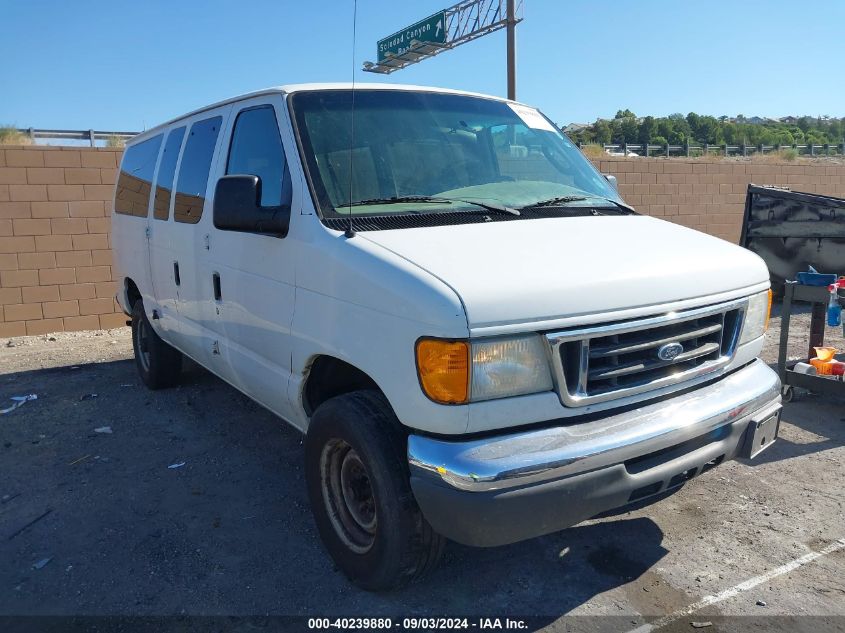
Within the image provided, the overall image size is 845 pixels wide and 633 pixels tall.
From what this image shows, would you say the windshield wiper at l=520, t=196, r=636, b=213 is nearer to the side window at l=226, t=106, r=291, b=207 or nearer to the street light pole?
the side window at l=226, t=106, r=291, b=207

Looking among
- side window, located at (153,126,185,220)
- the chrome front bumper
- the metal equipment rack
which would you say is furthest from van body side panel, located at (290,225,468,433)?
the metal equipment rack

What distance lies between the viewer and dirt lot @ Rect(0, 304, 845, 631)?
3049 mm

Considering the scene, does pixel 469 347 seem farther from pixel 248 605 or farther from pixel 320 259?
pixel 248 605

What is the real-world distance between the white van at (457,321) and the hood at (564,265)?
0.04ft

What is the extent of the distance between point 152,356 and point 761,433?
4.84 m

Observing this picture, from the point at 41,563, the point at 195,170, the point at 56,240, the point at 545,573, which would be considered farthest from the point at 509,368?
the point at 56,240

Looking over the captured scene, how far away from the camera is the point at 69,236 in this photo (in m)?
8.75

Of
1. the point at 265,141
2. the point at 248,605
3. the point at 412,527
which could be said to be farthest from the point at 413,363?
the point at 265,141

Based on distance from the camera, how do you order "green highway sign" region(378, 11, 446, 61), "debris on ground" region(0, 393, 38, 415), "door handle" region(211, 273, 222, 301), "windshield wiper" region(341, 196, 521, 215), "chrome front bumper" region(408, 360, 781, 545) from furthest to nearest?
"green highway sign" region(378, 11, 446, 61)
"debris on ground" region(0, 393, 38, 415)
"door handle" region(211, 273, 222, 301)
"windshield wiper" region(341, 196, 521, 215)
"chrome front bumper" region(408, 360, 781, 545)

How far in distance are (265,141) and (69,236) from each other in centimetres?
618

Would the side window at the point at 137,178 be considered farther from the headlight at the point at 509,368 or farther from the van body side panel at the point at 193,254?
the headlight at the point at 509,368

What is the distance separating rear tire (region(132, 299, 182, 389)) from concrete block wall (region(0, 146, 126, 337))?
289 cm

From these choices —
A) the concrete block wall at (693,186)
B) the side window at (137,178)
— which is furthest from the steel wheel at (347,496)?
the concrete block wall at (693,186)

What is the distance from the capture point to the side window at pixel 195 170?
439 cm
